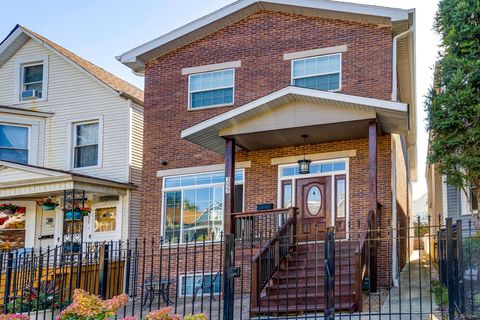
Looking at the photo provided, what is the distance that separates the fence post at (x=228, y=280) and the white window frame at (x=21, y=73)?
42.9 feet

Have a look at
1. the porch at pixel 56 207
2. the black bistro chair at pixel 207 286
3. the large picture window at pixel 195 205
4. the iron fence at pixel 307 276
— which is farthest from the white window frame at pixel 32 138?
the black bistro chair at pixel 207 286

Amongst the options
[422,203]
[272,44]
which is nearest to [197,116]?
[272,44]

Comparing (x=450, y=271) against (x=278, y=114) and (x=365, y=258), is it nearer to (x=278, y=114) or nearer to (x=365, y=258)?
(x=365, y=258)

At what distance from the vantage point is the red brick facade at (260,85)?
46.9 feet

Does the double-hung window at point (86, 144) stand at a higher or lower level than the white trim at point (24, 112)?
lower

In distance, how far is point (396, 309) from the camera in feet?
34.1

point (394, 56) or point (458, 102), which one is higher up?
point (394, 56)

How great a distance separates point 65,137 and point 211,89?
5.84 metres

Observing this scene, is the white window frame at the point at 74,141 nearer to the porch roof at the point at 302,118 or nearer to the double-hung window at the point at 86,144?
the double-hung window at the point at 86,144

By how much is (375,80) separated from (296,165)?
2.76 meters

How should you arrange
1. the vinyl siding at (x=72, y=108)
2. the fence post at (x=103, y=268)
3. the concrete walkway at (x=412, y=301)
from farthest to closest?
the vinyl siding at (x=72, y=108), the fence post at (x=103, y=268), the concrete walkway at (x=412, y=301)

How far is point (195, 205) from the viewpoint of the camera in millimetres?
16078

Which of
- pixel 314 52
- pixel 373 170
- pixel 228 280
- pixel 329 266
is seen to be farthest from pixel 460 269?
pixel 314 52

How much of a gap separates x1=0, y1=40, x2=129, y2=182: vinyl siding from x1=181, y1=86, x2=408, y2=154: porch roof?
556 centimetres
